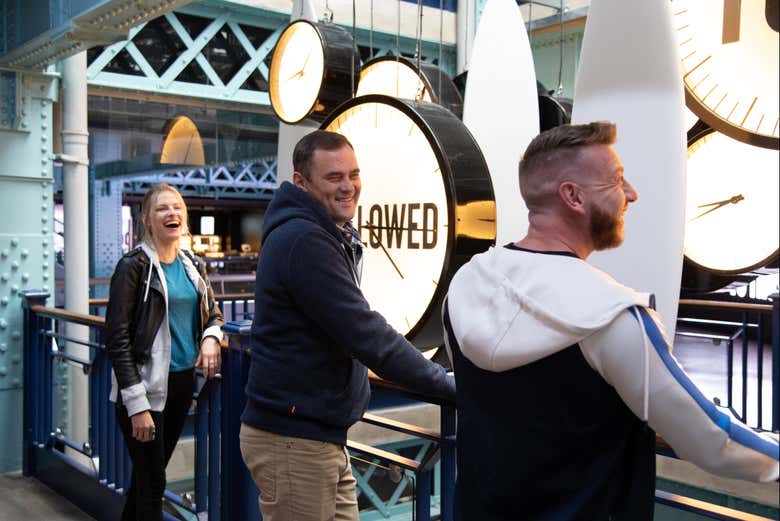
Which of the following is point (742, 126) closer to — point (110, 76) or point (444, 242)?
point (444, 242)

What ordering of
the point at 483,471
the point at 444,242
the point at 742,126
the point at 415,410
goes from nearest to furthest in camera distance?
the point at 742,126
the point at 483,471
the point at 444,242
the point at 415,410

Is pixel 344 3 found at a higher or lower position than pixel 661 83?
higher

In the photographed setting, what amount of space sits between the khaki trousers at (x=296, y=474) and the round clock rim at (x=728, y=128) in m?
1.26

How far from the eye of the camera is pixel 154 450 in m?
3.35

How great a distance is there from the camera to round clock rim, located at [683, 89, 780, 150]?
53.0 inches

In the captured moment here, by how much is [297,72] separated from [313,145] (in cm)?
94

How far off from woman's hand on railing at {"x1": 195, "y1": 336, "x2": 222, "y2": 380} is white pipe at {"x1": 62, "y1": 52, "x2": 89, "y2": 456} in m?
3.09

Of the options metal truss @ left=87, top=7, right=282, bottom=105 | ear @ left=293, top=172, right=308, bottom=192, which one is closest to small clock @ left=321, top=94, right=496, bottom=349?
ear @ left=293, top=172, right=308, bottom=192

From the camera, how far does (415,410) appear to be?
9148 mm

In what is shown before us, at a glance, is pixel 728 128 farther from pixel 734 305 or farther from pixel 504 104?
pixel 734 305

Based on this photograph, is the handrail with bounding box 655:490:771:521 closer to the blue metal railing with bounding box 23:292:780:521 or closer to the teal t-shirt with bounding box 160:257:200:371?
the blue metal railing with bounding box 23:292:780:521

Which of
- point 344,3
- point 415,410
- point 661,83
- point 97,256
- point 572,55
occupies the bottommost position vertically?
point 415,410

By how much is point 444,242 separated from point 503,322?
0.72 metres

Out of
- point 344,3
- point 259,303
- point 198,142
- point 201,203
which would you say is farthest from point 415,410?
point 201,203
